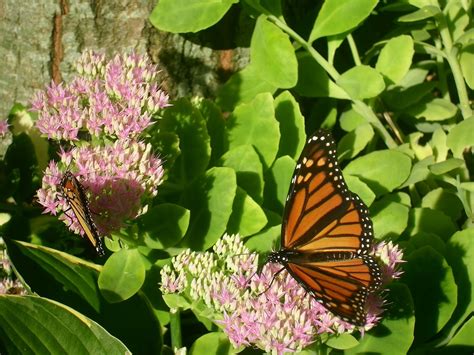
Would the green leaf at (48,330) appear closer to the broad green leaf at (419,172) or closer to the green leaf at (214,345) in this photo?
the green leaf at (214,345)

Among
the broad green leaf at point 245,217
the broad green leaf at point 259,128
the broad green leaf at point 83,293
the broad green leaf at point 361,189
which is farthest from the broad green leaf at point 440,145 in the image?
the broad green leaf at point 83,293

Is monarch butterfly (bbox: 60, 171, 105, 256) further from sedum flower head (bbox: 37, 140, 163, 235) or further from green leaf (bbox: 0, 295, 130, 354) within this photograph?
green leaf (bbox: 0, 295, 130, 354)

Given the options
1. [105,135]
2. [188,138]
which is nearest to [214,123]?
[188,138]

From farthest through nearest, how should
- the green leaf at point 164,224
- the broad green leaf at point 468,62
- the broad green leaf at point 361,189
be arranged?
the broad green leaf at point 468,62 < the broad green leaf at point 361,189 < the green leaf at point 164,224

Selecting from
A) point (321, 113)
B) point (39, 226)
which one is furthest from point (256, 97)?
point (39, 226)

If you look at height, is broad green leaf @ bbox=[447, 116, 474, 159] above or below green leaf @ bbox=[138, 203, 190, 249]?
above

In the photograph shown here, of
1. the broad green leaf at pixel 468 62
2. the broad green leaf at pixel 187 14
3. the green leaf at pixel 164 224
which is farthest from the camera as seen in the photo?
the broad green leaf at pixel 468 62

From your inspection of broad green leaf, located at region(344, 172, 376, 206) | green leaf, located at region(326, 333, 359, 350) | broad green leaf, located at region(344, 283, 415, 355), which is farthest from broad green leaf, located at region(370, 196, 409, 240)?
green leaf, located at region(326, 333, 359, 350)

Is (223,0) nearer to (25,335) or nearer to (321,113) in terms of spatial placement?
(321,113)

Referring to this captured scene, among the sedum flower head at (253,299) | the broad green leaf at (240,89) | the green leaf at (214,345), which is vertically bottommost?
the green leaf at (214,345)
